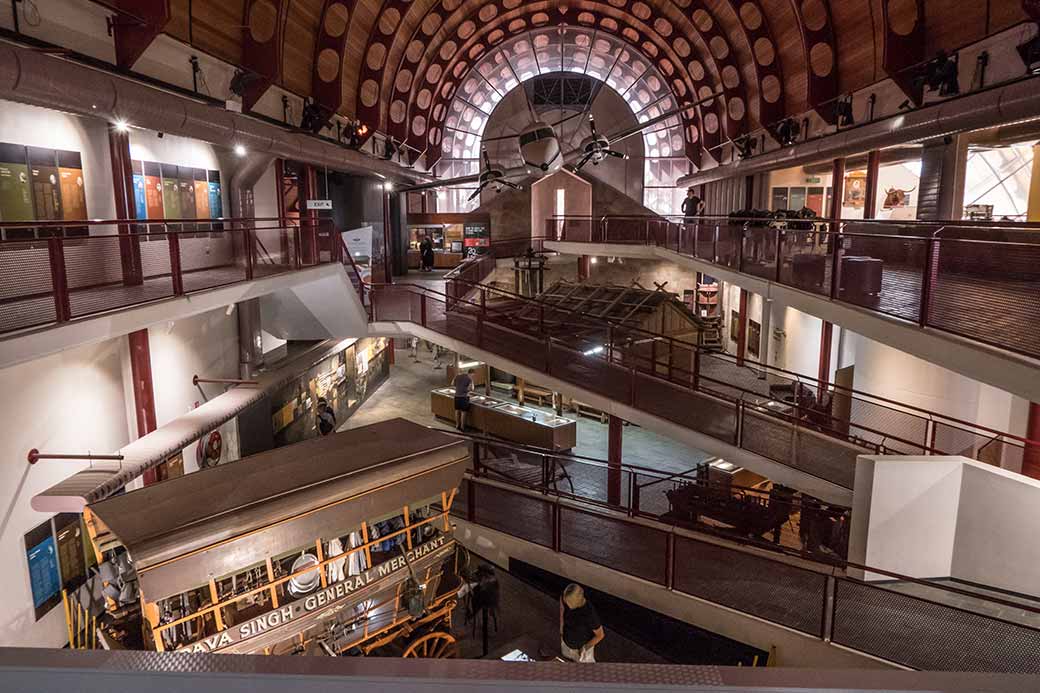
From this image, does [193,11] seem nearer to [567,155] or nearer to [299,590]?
[299,590]

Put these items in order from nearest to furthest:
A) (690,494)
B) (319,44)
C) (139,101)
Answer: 1. (139,101)
2. (690,494)
3. (319,44)

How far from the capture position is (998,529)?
28.3 feet

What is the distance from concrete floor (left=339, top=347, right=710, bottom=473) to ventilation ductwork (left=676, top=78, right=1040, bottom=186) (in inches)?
359

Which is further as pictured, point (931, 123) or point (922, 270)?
point (931, 123)

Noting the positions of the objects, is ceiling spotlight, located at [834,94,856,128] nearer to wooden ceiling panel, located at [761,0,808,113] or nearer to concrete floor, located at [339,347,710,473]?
wooden ceiling panel, located at [761,0,808,113]

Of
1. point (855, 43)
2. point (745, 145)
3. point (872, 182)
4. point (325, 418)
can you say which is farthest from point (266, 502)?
point (745, 145)

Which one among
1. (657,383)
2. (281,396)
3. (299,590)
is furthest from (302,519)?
(281,396)

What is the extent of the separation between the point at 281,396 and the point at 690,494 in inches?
430

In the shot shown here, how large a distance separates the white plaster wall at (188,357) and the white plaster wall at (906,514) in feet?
38.6

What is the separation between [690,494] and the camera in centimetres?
1185

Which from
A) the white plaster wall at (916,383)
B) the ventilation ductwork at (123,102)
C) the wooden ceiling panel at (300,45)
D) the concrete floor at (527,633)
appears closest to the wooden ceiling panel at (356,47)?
the wooden ceiling panel at (300,45)

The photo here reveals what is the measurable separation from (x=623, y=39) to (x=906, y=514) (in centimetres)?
3160

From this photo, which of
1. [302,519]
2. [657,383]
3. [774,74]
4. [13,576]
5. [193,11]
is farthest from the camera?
[774,74]

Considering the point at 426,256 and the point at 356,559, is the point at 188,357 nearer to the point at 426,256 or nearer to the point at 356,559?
the point at 356,559
